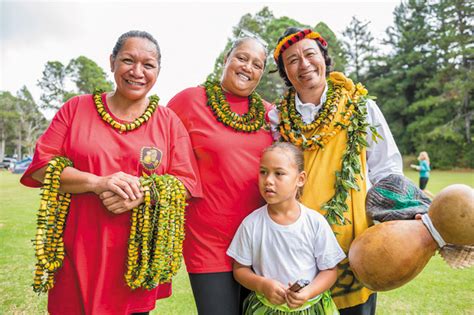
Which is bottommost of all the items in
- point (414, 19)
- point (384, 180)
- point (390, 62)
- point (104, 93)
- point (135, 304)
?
point (135, 304)

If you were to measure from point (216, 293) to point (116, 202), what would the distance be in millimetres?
978

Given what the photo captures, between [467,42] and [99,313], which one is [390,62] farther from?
[99,313]

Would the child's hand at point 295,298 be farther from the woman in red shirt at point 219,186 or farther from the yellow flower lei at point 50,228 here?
the yellow flower lei at point 50,228

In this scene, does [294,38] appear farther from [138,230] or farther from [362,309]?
[362,309]

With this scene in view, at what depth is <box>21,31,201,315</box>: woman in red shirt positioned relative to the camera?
7.35ft

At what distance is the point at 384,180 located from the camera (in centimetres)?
263

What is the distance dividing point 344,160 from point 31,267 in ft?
19.9

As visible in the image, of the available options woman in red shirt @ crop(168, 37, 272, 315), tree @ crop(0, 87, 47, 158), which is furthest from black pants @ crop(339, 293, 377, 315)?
tree @ crop(0, 87, 47, 158)

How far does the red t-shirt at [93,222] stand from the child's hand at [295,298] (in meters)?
0.90

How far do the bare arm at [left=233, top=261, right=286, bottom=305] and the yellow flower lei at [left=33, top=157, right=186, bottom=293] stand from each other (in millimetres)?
512

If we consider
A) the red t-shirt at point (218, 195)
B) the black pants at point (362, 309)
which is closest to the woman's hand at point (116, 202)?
the red t-shirt at point (218, 195)

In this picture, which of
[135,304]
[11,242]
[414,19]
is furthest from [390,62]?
[135,304]

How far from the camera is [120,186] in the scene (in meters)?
2.16

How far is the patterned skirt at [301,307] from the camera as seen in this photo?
8.07ft
